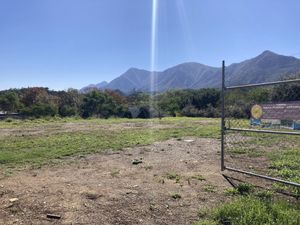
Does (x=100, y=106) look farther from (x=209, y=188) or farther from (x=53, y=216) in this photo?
(x=53, y=216)

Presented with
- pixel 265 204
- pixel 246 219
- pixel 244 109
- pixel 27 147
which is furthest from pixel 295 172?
pixel 27 147

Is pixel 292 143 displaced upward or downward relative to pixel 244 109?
downward

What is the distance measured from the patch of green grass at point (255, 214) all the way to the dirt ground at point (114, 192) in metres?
0.30

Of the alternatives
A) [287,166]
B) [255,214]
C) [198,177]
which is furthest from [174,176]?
[287,166]

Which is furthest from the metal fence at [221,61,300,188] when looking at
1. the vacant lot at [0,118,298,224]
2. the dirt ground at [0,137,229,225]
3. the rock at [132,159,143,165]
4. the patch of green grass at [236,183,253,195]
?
the rock at [132,159,143,165]

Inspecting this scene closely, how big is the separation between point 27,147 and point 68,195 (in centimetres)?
551

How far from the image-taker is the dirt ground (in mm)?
3738

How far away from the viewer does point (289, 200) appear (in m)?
4.17

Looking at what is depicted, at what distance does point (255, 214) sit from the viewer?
11.3 feet

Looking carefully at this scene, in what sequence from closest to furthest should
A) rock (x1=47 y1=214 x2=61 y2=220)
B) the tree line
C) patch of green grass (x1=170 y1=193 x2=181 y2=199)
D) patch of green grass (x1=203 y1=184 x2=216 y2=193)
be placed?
rock (x1=47 y1=214 x2=61 y2=220)
patch of green grass (x1=170 y1=193 x2=181 y2=199)
patch of green grass (x1=203 y1=184 x2=216 y2=193)
the tree line

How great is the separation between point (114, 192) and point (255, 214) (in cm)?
221

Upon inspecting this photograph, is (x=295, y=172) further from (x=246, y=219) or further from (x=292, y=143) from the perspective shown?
(x=292, y=143)

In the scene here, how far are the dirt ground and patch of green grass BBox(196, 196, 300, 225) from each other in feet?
0.99

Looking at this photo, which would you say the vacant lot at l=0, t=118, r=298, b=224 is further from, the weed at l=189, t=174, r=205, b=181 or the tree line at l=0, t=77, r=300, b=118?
the tree line at l=0, t=77, r=300, b=118
